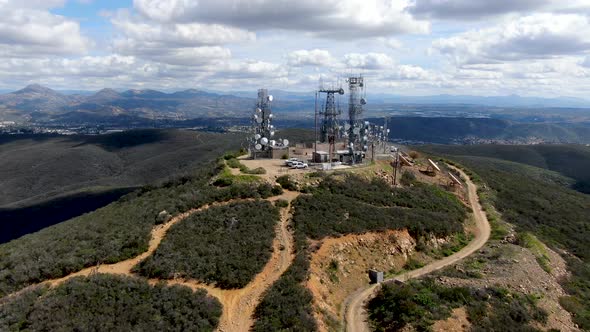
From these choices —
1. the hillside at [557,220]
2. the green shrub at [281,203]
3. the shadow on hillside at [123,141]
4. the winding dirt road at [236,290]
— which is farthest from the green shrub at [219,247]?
the shadow on hillside at [123,141]

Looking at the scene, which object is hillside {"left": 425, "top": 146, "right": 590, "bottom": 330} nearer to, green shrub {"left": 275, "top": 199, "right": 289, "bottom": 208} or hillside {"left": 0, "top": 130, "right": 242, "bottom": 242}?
green shrub {"left": 275, "top": 199, "right": 289, "bottom": 208}

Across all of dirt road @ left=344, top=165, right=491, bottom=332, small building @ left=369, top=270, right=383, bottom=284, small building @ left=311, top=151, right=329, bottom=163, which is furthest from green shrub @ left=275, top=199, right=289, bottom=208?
small building @ left=311, top=151, right=329, bottom=163

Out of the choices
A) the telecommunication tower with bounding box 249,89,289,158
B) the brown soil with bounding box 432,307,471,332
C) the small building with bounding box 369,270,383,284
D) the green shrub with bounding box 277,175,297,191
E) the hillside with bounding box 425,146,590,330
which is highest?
the telecommunication tower with bounding box 249,89,289,158

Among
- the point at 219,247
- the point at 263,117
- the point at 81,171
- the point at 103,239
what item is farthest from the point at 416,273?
the point at 81,171

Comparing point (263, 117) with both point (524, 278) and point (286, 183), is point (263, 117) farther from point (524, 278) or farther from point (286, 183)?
point (524, 278)

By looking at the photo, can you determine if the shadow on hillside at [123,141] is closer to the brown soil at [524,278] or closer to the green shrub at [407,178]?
the green shrub at [407,178]

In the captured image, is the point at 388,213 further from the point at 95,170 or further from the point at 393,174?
the point at 95,170
